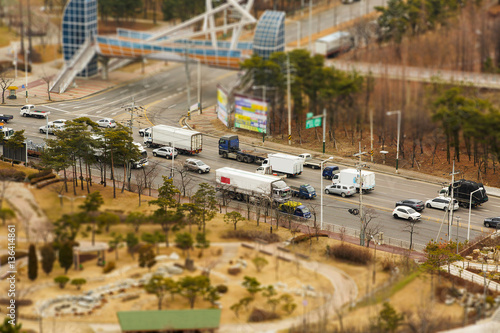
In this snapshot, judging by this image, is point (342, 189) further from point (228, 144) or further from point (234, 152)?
point (228, 144)

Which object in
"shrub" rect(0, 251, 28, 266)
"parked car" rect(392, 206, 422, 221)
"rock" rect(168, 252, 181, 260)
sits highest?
"shrub" rect(0, 251, 28, 266)

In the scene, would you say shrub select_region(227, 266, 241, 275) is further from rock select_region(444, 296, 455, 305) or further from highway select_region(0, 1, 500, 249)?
highway select_region(0, 1, 500, 249)

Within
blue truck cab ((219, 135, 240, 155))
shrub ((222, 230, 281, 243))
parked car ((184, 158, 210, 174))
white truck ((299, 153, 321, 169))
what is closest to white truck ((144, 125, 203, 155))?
blue truck cab ((219, 135, 240, 155))

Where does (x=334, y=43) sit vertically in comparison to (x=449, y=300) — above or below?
above

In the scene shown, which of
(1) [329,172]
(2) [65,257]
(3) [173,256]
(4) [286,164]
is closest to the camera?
(2) [65,257]

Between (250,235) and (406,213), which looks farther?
(406,213)

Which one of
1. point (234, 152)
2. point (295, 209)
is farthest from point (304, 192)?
Answer: point (234, 152)
